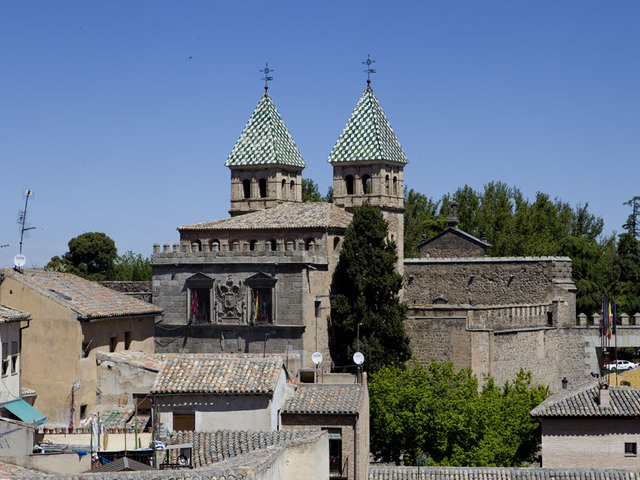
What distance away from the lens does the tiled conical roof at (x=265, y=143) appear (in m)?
55.2

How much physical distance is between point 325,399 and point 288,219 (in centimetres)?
1974

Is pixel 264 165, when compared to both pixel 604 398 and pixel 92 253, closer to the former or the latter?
pixel 604 398

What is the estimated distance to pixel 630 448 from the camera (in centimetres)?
3184

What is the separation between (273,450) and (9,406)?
10.3m

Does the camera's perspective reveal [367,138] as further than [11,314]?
Yes

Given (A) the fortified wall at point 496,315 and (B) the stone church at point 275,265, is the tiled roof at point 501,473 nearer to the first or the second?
(B) the stone church at point 275,265

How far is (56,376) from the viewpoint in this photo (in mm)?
32625

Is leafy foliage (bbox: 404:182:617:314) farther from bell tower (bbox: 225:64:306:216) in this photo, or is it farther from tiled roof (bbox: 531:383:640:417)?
tiled roof (bbox: 531:383:640:417)

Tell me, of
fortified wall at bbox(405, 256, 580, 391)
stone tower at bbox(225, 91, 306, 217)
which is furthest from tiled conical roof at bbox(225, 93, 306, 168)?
fortified wall at bbox(405, 256, 580, 391)

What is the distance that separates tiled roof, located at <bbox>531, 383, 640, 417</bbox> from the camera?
Answer: 31812mm

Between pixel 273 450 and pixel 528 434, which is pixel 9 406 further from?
pixel 528 434

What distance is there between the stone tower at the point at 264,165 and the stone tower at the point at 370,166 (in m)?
2.82

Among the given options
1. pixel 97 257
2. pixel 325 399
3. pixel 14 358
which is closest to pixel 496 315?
pixel 325 399

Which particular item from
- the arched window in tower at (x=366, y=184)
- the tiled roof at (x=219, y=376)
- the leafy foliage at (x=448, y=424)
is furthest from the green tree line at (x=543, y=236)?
the tiled roof at (x=219, y=376)
